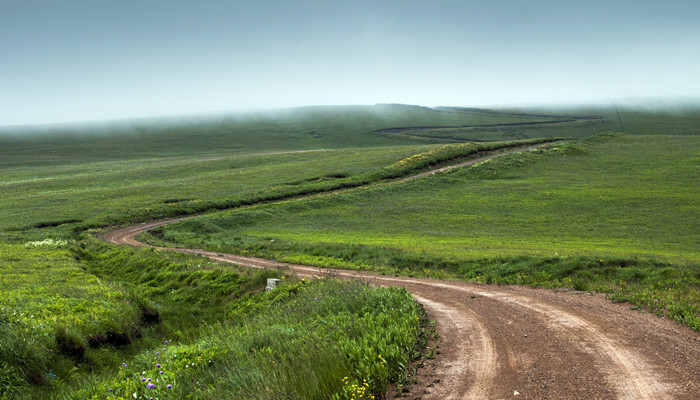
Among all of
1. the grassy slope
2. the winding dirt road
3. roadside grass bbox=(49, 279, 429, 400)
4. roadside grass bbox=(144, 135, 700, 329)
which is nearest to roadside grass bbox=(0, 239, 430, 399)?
roadside grass bbox=(49, 279, 429, 400)

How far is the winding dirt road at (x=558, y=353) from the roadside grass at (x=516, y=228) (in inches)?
53.0

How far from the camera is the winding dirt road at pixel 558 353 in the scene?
7234mm

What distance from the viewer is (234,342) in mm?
9719

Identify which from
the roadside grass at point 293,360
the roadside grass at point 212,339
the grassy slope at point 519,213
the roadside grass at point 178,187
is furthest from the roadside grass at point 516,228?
the roadside grass at point 178,187

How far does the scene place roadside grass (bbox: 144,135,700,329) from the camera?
794 inches

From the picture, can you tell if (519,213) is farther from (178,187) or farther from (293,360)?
(178,187)

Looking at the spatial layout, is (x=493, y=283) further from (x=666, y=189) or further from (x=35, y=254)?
(x=666, y=189)

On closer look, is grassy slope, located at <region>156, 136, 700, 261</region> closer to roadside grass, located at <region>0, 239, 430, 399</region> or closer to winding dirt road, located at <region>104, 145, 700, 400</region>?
winding dirt road, located at <region>104, 145, 700, 400</region>

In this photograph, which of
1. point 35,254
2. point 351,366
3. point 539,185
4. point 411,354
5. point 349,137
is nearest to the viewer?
point 351,366

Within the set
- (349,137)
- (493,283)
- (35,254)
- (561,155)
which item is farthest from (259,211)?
(349,137)

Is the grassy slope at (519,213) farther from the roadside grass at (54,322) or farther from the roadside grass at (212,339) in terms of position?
the roadside grass at (54,322)

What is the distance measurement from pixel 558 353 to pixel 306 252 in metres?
23.9

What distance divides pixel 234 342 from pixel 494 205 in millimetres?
44278

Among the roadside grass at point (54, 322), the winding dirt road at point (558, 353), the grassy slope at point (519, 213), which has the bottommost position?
the grassy slope at point (519, 213)
